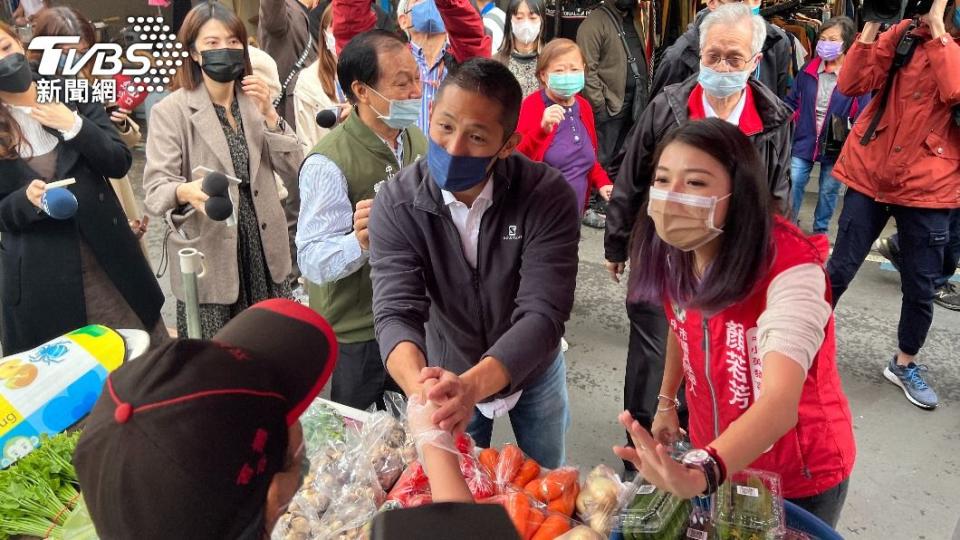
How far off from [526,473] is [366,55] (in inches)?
58.7

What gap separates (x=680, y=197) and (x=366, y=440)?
3.31ft

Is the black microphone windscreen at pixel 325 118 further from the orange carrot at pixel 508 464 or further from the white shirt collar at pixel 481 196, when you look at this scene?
the orange carrot at pixel 508 464

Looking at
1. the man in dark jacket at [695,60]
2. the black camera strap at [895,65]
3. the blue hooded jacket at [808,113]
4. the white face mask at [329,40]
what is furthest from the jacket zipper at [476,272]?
the blue hooded jacket at [808,113]

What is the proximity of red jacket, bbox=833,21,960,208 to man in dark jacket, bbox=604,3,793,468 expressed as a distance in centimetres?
75

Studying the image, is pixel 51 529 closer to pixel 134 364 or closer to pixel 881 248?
pixel 134 364

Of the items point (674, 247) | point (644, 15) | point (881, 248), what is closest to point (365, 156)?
point (674, 247)

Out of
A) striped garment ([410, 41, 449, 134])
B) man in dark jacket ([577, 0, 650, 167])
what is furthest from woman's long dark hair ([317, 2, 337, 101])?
man in dark jacket ([577, 0, 650, 167])

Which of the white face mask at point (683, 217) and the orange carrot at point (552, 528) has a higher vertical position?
the white face mask at point (683, 217)

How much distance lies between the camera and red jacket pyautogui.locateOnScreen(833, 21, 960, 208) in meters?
2.99

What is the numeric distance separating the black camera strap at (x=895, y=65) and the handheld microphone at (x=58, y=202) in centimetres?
349

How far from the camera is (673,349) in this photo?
73.4 inches

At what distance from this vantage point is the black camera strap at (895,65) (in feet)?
9.77

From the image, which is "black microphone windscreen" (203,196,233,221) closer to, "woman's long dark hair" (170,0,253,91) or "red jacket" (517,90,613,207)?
"woman's long dark hair" (170,0,253,91)

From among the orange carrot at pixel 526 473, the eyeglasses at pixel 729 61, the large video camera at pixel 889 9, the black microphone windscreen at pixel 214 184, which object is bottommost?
the orange carrot at pixel 526 473
